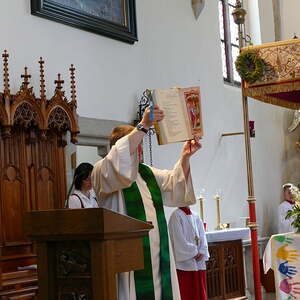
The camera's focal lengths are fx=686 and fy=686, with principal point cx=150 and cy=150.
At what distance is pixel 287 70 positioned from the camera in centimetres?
727

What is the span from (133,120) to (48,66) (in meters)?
1.84

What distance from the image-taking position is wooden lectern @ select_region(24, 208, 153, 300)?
118 inches

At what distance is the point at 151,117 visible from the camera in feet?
13.7

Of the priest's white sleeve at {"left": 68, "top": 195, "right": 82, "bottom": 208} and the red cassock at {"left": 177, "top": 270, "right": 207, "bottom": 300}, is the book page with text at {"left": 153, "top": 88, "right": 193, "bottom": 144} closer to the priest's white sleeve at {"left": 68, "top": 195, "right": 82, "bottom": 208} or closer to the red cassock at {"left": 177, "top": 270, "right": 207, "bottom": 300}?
the priest's white sleeve at {"left": 68, "top": 195, "right": 82, "bottom": 208}

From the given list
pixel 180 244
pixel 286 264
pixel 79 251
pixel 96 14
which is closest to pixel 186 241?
pixel 180 244

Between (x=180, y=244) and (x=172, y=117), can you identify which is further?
(x=180, y=244)

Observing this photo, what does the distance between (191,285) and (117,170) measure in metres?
4.15

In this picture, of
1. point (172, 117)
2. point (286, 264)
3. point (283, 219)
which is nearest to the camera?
point (172, 117)

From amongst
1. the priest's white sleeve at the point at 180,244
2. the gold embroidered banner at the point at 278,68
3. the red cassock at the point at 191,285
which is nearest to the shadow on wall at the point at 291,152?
the priest's white sleeve at the point at 180,244

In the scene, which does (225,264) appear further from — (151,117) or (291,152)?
(151,117)

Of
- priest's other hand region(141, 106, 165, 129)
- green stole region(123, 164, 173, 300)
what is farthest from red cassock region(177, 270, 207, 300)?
priest's other hand region(141, 106, 165, 129)

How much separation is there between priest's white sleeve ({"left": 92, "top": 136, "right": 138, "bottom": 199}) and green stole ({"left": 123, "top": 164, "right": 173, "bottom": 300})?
185 mm

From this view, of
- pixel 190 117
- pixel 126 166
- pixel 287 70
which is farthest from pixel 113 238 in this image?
pixel 287 70

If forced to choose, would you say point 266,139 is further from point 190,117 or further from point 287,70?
point 190,117
